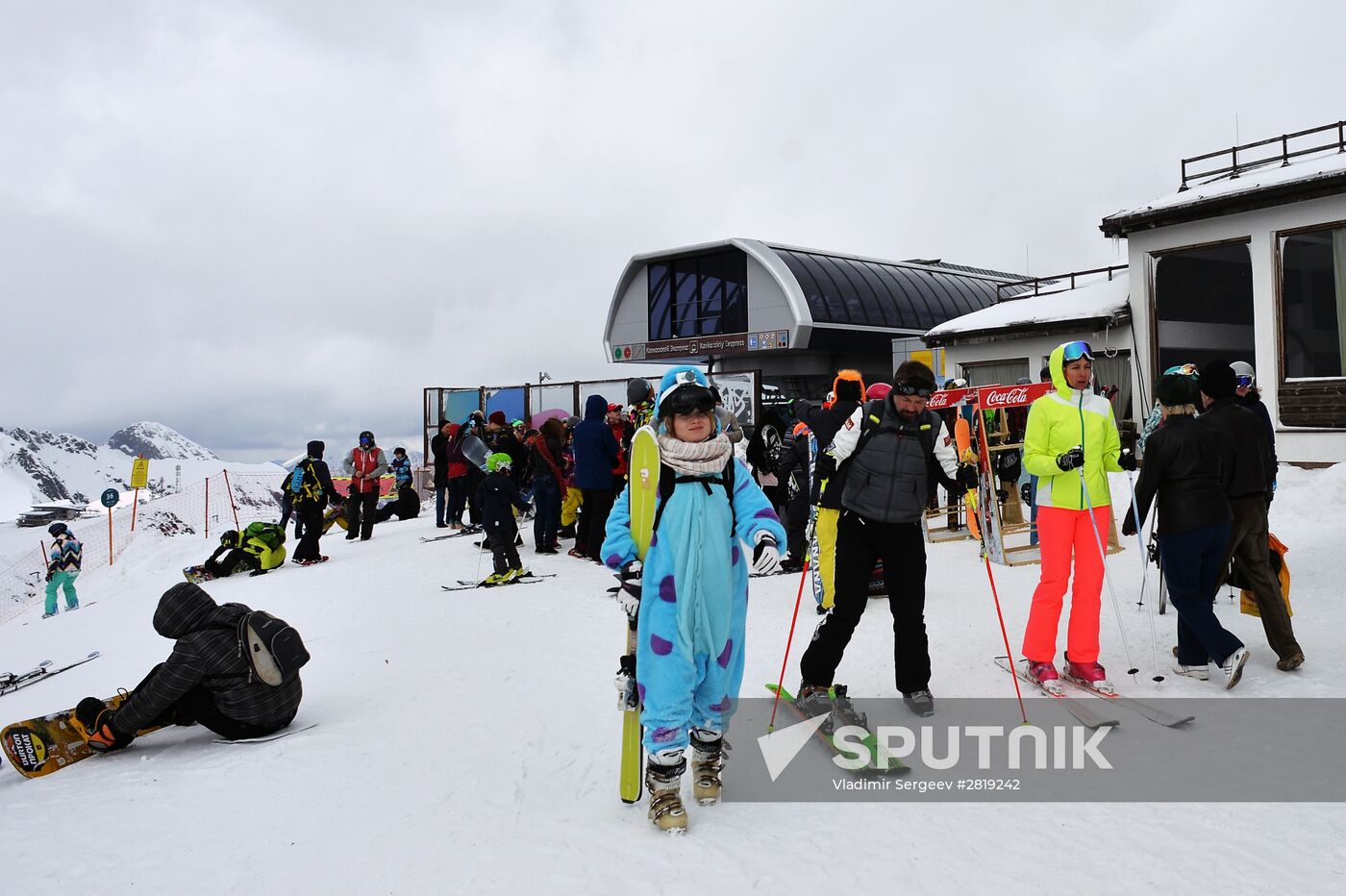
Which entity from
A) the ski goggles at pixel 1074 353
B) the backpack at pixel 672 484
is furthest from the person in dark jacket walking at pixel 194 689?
the ski goggles at pixel 1074 353

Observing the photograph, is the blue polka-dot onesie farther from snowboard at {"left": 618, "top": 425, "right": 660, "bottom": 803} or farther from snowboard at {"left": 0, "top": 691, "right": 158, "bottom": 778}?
snowboard at {"left": 0, "top": 691, "right": 158, "bottom": 778}

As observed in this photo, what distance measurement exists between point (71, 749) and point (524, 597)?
178 inches

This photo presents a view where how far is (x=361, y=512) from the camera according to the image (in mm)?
Answer: 15109

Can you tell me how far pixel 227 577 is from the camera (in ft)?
40.7

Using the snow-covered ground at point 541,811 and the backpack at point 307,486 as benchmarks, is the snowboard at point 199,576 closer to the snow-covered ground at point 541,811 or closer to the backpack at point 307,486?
the backpack at point 307,486

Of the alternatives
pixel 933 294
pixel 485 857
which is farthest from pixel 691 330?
pixel 485 857

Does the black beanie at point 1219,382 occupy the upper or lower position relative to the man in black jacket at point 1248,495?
upper

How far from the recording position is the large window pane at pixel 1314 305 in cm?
1247

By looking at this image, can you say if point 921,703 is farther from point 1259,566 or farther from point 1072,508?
point 1259,566

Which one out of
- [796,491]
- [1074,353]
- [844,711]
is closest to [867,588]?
[844,711]

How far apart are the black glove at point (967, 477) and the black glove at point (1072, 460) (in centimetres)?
48

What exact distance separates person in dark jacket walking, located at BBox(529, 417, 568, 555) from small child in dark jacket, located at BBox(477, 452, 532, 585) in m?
1.63

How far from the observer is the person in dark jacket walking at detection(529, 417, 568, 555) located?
11734 millimetres

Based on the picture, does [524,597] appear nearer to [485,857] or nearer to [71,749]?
[71,749]
